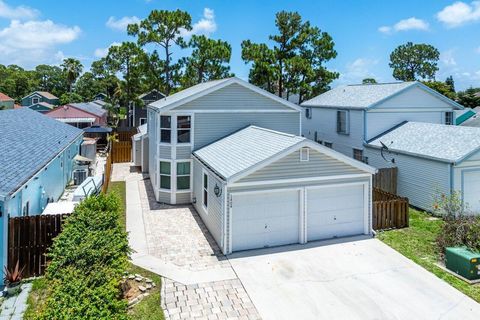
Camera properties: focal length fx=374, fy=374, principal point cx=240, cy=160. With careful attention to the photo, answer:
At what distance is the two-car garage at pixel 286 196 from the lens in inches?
493

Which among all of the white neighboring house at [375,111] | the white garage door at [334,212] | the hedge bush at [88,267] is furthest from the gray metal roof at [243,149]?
the white neighboring house at [375,111]

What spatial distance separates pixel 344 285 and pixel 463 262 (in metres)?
3.59

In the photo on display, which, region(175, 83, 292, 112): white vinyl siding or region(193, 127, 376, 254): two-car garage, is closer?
region(193, 127, 376, 254): two-car garage

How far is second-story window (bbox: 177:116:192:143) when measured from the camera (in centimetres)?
1833

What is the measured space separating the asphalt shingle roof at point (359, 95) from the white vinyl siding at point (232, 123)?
6209 mm

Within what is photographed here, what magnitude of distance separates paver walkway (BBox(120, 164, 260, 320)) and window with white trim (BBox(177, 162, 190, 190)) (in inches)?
44.2

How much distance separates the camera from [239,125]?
63.3ft

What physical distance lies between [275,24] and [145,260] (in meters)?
35.4

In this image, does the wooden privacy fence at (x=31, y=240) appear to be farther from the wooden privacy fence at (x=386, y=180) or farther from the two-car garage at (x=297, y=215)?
the wooden privacy fence at (x=386, y=180)

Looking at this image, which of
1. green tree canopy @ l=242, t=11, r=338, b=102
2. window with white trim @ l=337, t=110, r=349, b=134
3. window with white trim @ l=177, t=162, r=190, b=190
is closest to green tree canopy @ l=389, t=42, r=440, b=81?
green tree canopy @ l=242, t=11, r=338, b=102

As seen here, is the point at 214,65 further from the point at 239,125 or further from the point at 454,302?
the point at 454,302

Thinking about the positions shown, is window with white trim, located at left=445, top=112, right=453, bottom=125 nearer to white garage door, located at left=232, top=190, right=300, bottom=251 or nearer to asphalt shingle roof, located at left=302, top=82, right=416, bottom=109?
asphalt shingle roof, located at left=302, top=82, right=416, bottom=109

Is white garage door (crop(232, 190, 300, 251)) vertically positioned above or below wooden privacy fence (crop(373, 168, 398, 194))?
below

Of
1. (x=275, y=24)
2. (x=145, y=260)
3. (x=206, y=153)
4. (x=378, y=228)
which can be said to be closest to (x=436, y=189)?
(x=378, y=228)
